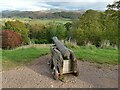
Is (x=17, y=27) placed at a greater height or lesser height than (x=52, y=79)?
lesser

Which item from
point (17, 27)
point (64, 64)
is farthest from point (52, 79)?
point (17, 27)

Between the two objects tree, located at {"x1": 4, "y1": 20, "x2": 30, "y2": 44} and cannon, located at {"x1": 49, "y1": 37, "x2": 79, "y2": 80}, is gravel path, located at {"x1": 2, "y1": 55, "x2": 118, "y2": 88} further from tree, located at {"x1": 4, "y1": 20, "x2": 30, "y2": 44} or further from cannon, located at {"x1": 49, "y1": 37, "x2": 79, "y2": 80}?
tree, located at {"x1": 4, "y1": 20, "x2": 30, "y2": 44}

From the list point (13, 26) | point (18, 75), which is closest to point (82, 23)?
point (13, 26)

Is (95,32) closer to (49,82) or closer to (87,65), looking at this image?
(87,65)

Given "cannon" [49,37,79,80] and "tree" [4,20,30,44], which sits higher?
"cannon" [49,37,79,80]

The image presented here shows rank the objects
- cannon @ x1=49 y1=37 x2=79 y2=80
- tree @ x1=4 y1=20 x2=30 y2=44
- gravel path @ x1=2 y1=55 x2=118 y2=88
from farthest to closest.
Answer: tree @ x1=4 y1=20 x2=30 y2=44
cannon @ x1=49 y1=37 x2=79 y2=80
gravel path @ x1=2 y1=55 x2=118 y2=88

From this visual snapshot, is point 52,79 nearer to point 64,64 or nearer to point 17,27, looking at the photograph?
point 64,64

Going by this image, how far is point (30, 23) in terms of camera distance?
38.2 metres

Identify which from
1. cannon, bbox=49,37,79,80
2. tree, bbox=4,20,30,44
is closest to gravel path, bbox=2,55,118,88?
cannon, bbox=49,37,79,80

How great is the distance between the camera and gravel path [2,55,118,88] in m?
5.98

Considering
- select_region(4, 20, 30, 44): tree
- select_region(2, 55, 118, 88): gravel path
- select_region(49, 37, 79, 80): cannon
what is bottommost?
select_region(4, 20, 30, 44): tree

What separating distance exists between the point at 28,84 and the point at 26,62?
2.42m

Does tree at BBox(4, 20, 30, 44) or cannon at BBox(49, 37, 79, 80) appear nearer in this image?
cannon at BBox(49, 37, 79, 80)

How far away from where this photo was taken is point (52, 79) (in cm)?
625
